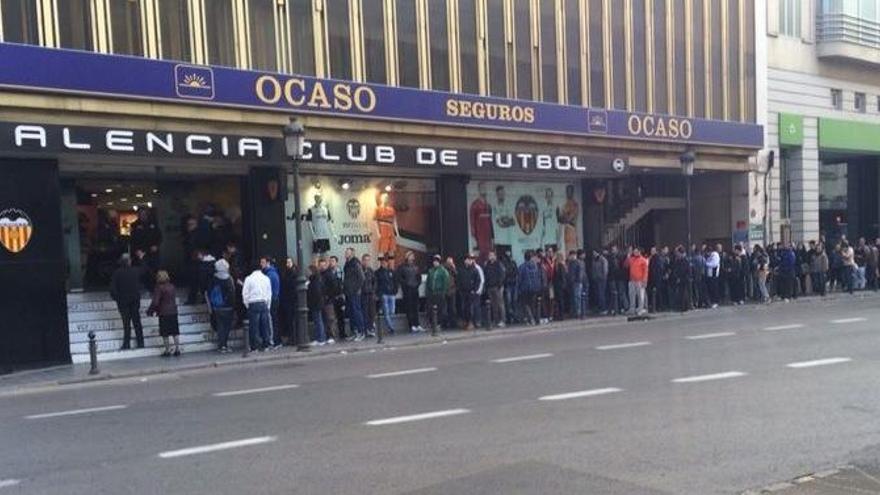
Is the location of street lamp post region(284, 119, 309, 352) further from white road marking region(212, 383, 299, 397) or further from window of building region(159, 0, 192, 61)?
white road marking region(212, 383, 299, 397)

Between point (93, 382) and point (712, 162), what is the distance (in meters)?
21.1

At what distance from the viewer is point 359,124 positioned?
→ 18.8 m

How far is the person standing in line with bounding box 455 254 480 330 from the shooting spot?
19.3 metres

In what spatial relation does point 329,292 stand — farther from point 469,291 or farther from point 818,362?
point 818,362

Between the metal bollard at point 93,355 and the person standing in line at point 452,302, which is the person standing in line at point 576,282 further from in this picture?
the metal bollard at point 93,355

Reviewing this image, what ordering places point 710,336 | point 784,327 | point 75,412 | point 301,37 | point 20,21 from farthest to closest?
point 301,37 < point 784,327 < point 710,336 < point 20,21 < point 75,412

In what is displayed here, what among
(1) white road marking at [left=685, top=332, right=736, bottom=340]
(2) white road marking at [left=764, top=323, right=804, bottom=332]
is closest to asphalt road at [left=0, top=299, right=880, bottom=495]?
(1) white road marking at [left=685, top=332, right=736, bottom=340]

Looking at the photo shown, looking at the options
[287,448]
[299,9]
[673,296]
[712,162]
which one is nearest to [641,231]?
[712,162]

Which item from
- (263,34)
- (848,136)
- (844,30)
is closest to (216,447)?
(263,34)

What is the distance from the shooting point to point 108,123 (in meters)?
15.2

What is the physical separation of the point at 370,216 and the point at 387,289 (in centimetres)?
284

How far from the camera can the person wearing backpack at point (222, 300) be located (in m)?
16.1

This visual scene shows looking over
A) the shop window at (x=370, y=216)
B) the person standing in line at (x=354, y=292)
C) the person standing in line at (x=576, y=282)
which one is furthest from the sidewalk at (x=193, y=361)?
the shop window at (x=370, y=216)

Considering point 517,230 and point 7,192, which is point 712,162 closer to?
point 517,230
